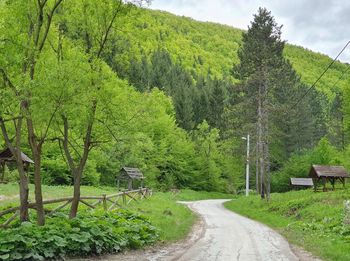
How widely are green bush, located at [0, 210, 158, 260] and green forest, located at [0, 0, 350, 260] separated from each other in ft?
0.45

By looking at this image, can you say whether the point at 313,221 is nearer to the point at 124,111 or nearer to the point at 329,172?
the point at 124,111

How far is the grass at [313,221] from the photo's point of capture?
14508 millimetres

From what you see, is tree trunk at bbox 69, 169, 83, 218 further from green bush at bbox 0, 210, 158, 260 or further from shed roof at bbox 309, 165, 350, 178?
shed roof at bbox 309, 165, 350, 178

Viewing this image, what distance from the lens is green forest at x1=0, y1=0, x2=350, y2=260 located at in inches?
509

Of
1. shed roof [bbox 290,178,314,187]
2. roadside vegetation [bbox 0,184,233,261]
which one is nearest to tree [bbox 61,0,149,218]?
roadside vegetation [bbox 0,184,233,261]

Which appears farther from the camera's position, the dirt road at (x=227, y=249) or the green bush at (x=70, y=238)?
the dirt road at (x=227, y=249)

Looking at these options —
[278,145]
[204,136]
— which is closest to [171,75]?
[204,136]

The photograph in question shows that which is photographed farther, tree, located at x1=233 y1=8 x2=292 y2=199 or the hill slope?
the hill slope

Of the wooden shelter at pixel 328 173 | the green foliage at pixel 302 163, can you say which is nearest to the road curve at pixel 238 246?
the wooden shelter at pixel 328 173

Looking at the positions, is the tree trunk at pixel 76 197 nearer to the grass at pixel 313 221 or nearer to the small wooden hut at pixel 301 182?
the grass at pixel 313 221

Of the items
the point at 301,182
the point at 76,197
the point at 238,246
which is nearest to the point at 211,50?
the point at 301,182

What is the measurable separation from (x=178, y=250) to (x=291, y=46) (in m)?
151

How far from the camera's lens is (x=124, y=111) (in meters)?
14.7

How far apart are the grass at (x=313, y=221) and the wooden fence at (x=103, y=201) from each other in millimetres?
7997
